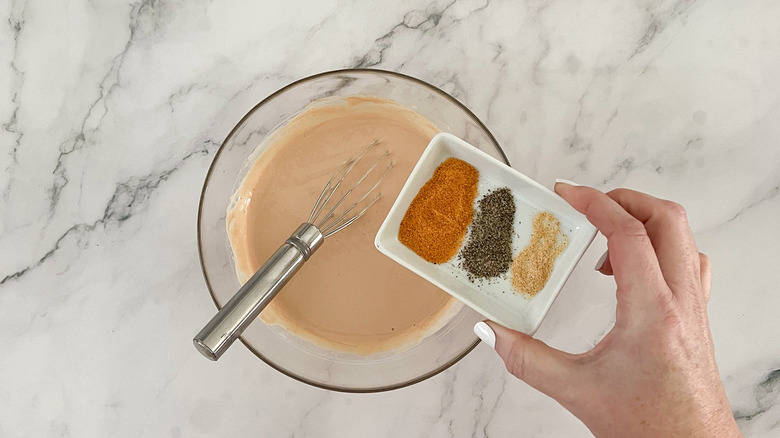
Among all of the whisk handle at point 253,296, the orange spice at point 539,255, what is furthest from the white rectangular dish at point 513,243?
the whisk handle at point 253,296

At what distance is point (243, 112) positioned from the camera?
1000mm

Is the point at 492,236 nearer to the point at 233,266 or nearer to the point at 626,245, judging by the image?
the point at 626,245

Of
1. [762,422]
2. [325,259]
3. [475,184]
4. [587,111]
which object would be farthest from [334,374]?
[762,422]

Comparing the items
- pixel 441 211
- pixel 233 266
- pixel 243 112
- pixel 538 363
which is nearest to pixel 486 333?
pixel 538 363

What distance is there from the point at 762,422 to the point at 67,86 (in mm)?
1437

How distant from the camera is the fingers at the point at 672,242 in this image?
717 millimetres

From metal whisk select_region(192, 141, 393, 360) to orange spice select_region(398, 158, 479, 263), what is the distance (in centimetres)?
10

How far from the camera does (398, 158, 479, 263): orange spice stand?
2.84 feet

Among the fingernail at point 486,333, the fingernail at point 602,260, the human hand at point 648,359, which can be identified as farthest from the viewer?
the fingernail at point 602,260

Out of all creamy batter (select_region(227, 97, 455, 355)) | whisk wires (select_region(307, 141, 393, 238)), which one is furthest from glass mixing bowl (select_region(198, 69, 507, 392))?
whisk wires (select_region(307, 141, 393, 238))

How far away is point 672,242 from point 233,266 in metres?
0.72

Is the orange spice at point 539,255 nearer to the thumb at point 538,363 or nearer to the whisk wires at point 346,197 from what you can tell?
the thumb at point 538,363

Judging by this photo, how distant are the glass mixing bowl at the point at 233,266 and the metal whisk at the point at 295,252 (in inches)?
4.6

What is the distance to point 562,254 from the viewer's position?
2.84 ft
